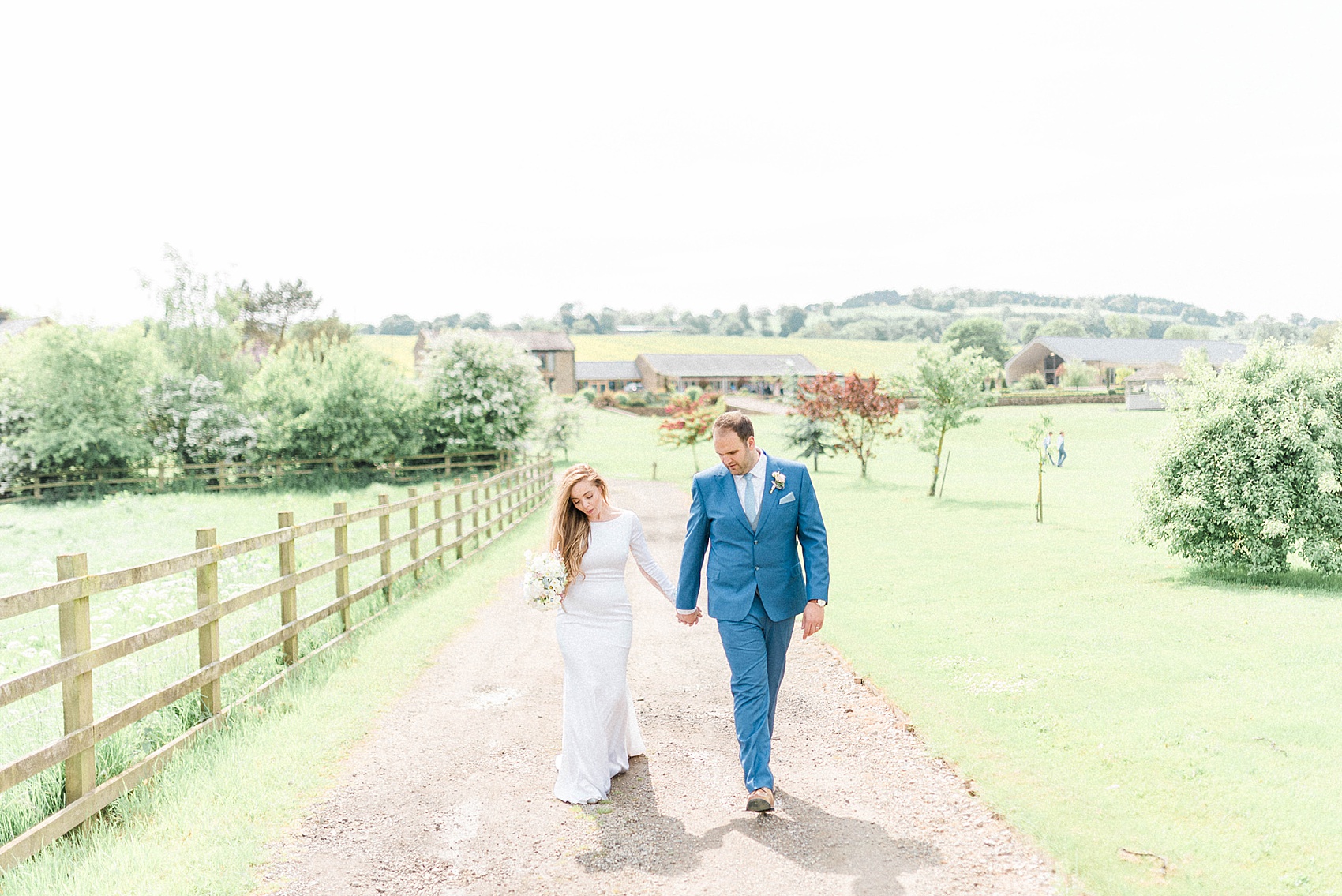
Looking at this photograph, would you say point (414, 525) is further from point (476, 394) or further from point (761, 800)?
point (476, 394)

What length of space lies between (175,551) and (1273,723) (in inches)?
646

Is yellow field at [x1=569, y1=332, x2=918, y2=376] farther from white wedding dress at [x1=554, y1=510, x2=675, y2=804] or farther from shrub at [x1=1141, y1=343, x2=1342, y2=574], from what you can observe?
white wedding dress at [x1=554, y1=510, x2=675, y2=804]

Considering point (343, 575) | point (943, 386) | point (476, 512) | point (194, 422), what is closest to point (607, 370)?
point (194, 422)

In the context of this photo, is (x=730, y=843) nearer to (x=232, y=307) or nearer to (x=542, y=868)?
(x=542, y=868)

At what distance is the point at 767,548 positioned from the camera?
16.1ft

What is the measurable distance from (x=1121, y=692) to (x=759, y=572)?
3.47m

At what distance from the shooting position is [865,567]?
44.0 ft

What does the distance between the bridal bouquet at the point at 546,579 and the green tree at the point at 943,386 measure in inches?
770

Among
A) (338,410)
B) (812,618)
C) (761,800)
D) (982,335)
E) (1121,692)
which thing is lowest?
(1121,692)

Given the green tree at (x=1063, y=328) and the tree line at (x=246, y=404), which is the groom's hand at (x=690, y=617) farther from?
the green tree at (x=1063, y=328)

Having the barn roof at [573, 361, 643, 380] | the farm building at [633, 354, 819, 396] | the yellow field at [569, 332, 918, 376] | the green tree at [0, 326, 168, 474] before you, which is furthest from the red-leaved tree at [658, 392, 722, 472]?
the yellow field at [569, 332, 918, 376]

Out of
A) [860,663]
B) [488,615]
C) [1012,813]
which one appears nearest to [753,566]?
[1012,813]

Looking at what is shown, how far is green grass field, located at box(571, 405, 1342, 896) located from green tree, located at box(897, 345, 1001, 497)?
27.3 ft

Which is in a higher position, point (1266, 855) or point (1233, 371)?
point (1233, 371)
